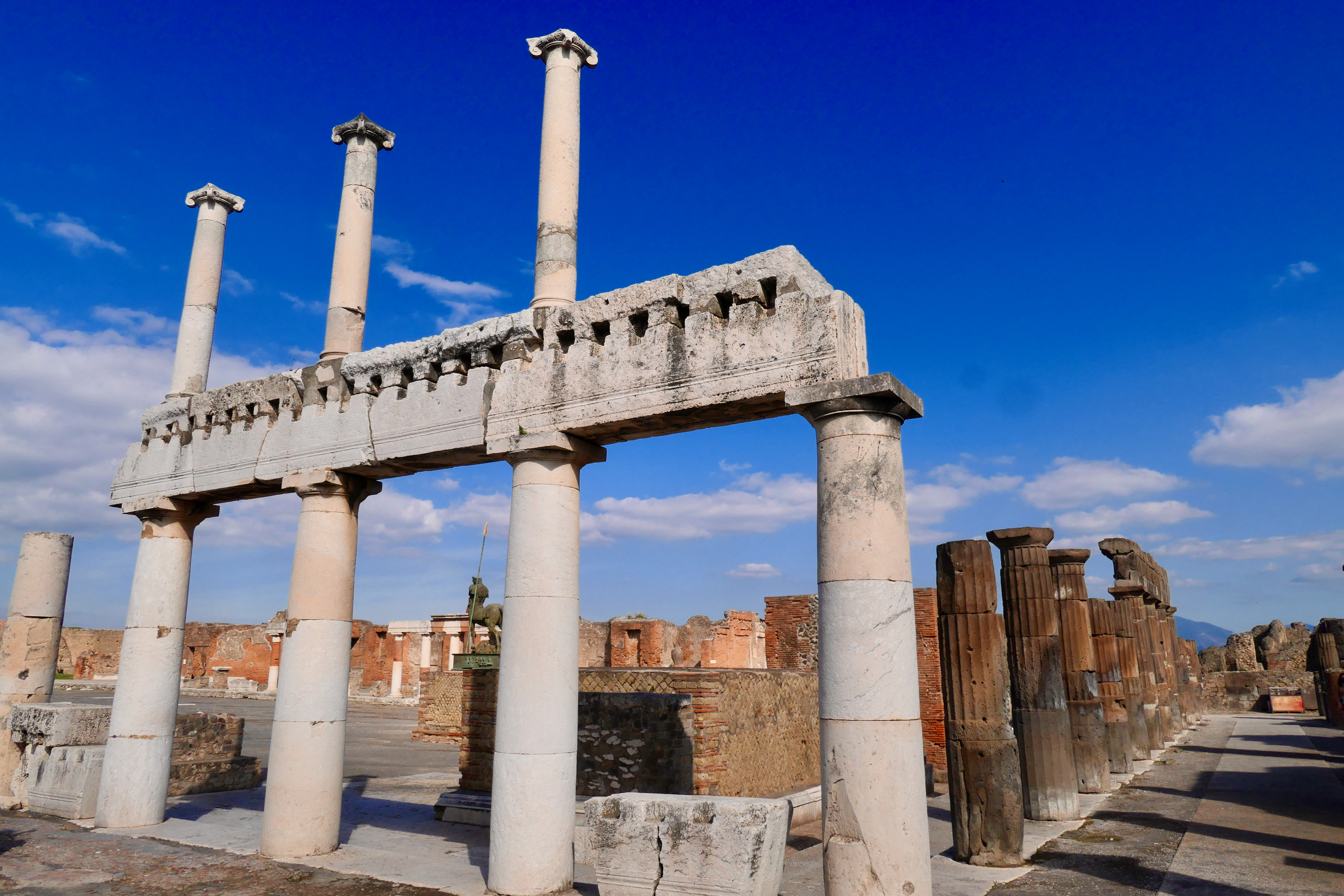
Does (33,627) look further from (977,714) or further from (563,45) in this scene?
(977,714)

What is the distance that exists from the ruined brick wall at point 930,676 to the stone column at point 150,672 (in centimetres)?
1065

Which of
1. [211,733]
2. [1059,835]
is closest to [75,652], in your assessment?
[211,733]

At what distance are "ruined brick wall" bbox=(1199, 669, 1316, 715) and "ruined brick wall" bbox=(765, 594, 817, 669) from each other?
76.3 feet

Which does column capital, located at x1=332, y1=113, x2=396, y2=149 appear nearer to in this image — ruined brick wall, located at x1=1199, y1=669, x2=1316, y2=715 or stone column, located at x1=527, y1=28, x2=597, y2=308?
stone column, located at x1=527, y1=28, x2=597, y2=308

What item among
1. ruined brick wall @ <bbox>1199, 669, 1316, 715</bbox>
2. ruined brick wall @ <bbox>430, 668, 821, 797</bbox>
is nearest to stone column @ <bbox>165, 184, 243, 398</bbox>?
ruined brick wall @ <bbox>430, 668, 821, 797</bbox>

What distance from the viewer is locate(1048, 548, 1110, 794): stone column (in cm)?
1208

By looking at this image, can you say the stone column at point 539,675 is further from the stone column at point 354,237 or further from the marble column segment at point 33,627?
the marble column segment at point 33,627

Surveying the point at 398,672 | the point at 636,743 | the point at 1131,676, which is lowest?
the point at 636,743

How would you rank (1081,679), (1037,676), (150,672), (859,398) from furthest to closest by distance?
1. (1081,679)
2. (1037,676)
3. (150,672)
4. (859,398)

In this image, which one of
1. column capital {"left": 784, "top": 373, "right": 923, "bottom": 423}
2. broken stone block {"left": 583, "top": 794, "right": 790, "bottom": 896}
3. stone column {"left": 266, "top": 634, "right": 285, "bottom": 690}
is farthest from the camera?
stone column {"left": 266, "top": 634, "right": 285, "bottom": 690}

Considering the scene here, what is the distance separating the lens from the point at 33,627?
37.9ft

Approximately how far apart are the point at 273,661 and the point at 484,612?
70.3 feet

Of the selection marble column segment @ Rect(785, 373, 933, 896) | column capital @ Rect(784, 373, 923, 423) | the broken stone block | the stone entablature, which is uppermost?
the stone entablature

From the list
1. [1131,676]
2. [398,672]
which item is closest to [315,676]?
[1131,676]
